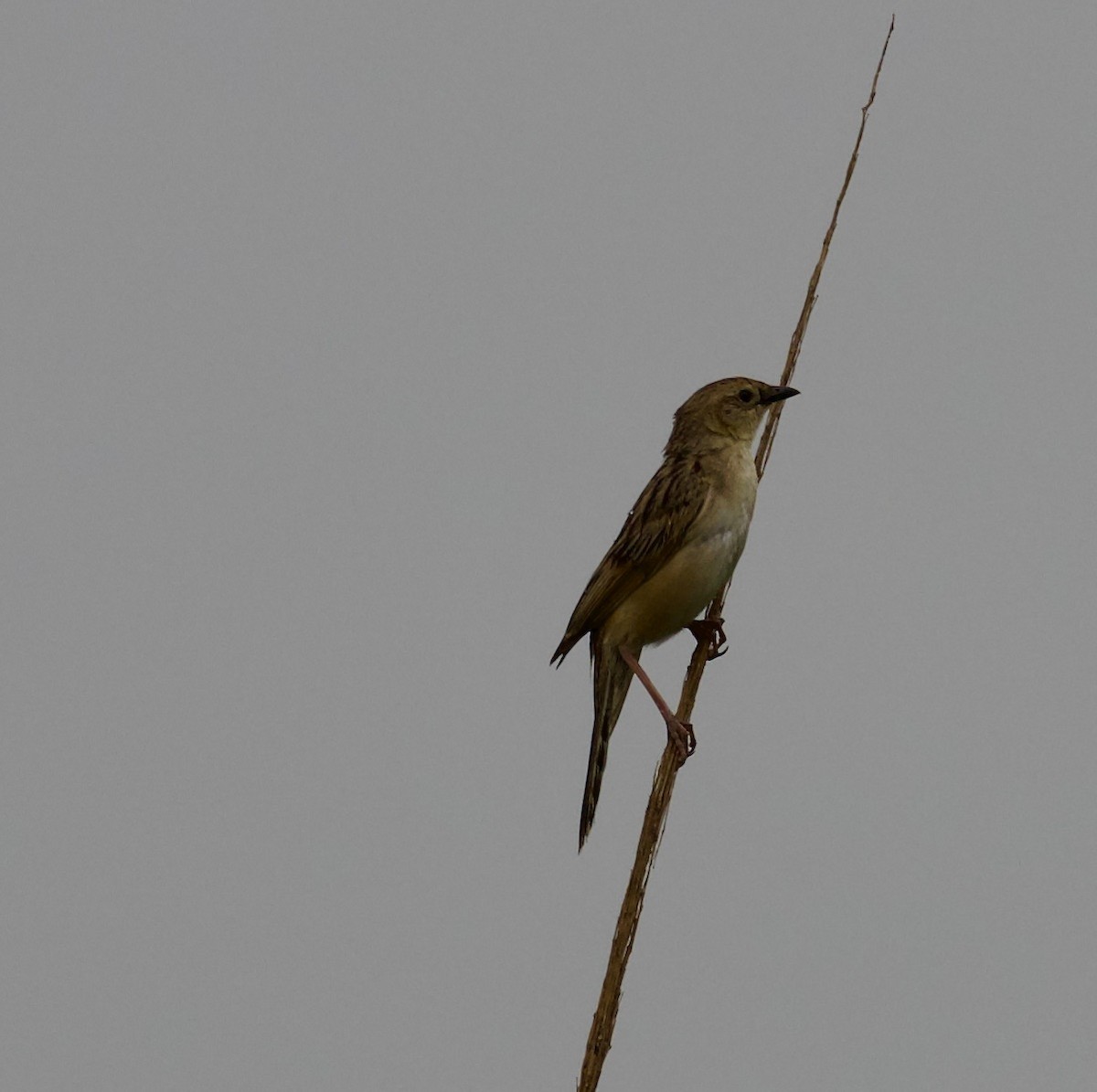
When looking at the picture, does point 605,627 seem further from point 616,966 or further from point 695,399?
point 616,966

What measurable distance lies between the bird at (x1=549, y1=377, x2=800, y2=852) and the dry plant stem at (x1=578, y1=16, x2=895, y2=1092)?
3.91 ft

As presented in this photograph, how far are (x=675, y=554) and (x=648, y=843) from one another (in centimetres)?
272

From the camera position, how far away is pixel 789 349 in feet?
20.2

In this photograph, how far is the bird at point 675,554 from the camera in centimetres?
760

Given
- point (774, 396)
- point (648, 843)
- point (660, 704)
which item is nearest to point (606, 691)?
point (660, 704)

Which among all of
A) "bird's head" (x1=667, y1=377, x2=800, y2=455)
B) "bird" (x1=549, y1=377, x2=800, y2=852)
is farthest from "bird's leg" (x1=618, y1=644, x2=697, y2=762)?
"bird's head" (x1=667, y1=377, x2=800, y2=455)

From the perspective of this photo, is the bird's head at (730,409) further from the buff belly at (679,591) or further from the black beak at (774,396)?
the buff belly at (679,591)

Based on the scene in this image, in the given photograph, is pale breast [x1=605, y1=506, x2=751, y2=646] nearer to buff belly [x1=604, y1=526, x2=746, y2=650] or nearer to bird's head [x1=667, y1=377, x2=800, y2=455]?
buff belly [x1=604, y1=526, x2=746, y2=650]

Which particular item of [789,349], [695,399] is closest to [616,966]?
[789,349]

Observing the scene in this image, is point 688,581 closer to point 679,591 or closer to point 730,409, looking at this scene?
point 679,591

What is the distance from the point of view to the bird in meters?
7.60

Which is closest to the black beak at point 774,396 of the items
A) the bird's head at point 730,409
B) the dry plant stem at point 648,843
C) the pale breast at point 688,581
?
the bird's head at point 730,409

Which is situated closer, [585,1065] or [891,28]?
[585,1065]

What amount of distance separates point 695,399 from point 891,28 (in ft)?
9.53
